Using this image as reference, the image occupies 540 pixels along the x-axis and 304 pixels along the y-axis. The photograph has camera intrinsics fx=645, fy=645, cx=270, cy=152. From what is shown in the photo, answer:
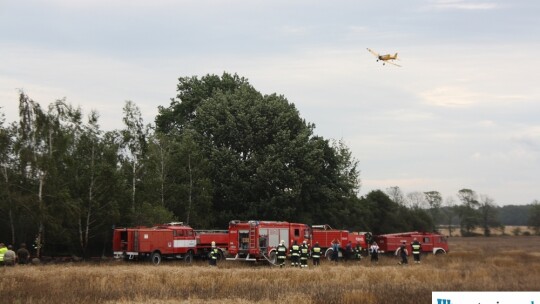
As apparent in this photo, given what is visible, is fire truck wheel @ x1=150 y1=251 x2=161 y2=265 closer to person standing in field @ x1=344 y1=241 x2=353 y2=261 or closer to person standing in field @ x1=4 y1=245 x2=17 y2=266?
person standing in field @ x1=4 y1=245 x2=17 y2=266

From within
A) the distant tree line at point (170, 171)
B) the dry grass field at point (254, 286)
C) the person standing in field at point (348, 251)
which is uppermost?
the distant tree line at point (170, 171)

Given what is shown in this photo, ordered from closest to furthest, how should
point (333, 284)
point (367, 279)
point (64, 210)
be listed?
point (333, 284), point (367, 279), point (64, 210)

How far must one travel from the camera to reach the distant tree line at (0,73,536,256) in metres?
40.1

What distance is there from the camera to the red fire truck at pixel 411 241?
2042 inches

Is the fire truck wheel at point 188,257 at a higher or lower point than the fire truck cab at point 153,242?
lower

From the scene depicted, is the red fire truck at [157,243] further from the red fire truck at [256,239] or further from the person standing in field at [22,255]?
the person standing in field at [22,255]

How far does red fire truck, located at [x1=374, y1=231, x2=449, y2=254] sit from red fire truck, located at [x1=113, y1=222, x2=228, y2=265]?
16.2m

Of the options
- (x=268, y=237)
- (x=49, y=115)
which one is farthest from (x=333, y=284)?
(x=49, y=115)

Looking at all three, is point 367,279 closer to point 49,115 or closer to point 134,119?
point 49,115

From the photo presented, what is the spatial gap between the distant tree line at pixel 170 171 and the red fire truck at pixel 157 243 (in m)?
3.36

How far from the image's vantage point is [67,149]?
1698 inches

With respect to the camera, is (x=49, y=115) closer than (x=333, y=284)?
No

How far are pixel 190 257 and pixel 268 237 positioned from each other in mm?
5646

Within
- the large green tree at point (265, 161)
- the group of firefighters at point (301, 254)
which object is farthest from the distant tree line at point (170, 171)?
the group of firefighters at point (301, 254)
